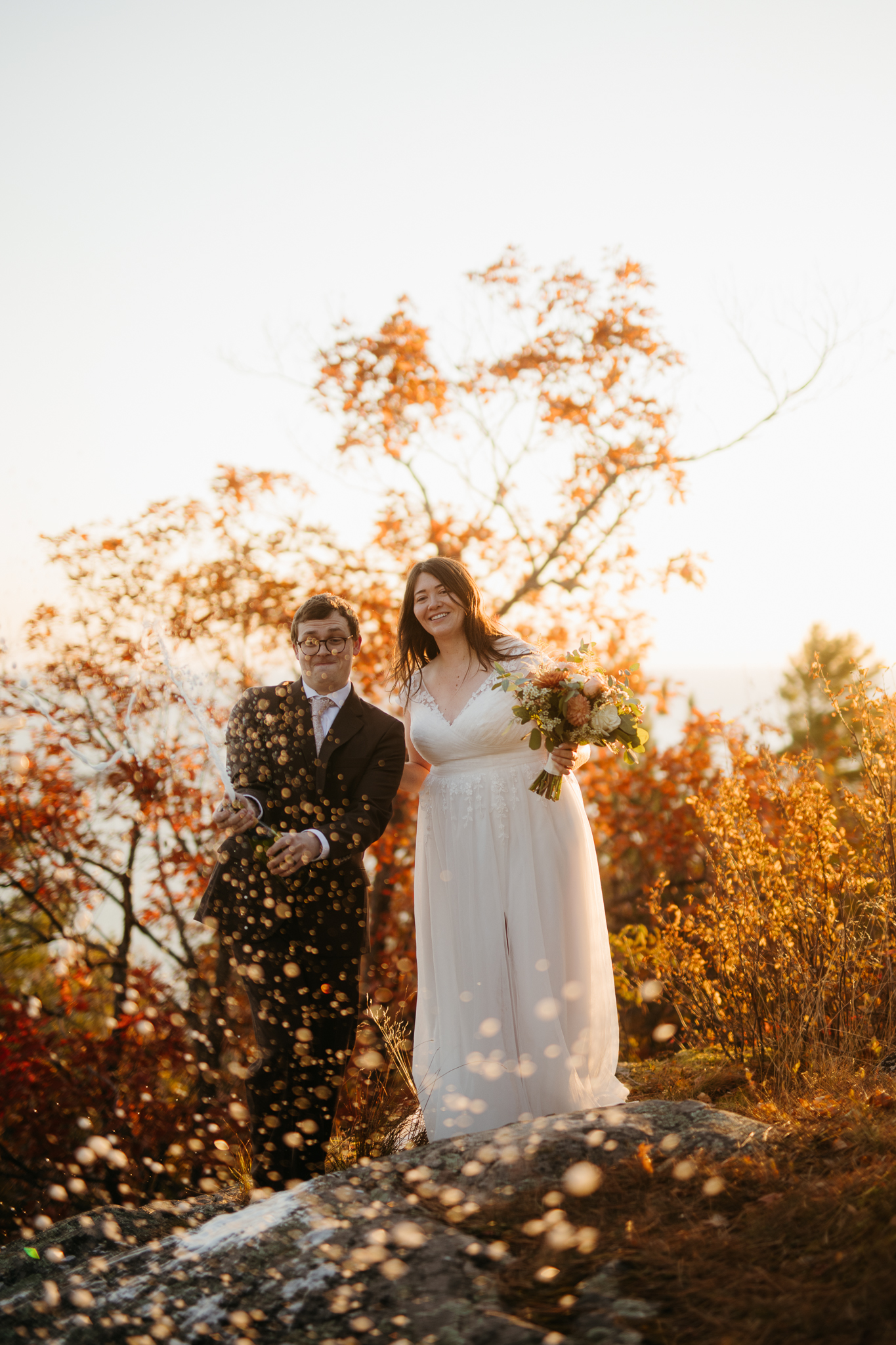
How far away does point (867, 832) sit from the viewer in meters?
4.41

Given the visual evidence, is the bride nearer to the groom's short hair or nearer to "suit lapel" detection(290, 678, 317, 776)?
the groom's short hair

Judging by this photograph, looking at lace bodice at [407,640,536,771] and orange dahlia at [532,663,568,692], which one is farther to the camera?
lace bodice at [407,640,536,771]

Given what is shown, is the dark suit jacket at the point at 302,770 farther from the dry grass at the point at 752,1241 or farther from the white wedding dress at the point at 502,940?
the dry grass at the point at 752,1241

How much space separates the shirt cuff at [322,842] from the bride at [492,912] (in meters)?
0.64

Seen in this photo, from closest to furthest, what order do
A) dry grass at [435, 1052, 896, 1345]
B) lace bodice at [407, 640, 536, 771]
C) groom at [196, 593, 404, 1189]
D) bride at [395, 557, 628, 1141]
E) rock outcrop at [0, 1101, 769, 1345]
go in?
1. dry grass at [435, 1052, 896, 1345]
2. rock outcrop at [0, 1101, 769, 1345]
3. groom at [196, 593, 404, 1189]
4. bride at [395, 557, 628, 1141]
5. lace bodice at [407, 640, 536, 771]

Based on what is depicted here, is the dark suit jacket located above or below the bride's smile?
below

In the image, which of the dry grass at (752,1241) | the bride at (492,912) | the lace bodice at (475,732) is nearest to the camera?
the dry grass at (752,1241)

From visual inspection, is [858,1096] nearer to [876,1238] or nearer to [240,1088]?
[876,1238]

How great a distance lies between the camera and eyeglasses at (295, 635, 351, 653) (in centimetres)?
387

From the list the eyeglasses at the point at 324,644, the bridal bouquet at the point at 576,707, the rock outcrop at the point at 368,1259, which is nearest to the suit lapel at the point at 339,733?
the eyeglasses at the point at 324,644

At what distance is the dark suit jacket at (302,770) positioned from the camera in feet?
12.8

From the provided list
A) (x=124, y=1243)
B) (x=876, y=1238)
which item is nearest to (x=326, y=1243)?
(x=124, y=1243)

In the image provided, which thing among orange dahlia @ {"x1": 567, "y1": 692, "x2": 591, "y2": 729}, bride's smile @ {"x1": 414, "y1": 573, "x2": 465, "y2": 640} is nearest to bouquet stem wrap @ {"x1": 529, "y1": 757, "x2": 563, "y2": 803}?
orange dahlia @ {"x1": 567, "y1": 692, "x2": 591, "y2": 729}

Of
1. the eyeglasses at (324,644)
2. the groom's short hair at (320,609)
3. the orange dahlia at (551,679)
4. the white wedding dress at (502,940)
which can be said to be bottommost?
the white wedding dress at (502,940)
